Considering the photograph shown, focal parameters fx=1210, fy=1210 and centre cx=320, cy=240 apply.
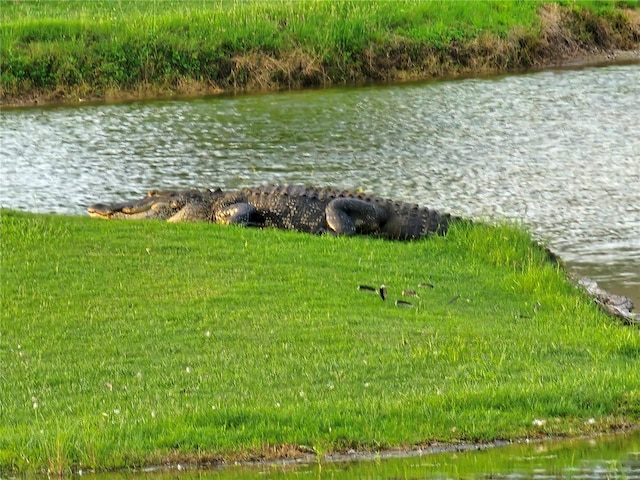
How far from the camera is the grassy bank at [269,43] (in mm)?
24906

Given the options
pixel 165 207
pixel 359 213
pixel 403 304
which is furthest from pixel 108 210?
pixel 403 304

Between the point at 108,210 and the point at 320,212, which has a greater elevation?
the point at 320,212

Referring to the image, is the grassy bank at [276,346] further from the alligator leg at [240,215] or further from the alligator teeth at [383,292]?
the alligator leg at [240,215]

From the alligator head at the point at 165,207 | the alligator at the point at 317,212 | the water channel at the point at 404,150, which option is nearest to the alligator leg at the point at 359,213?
the alligator at the point at 317,212

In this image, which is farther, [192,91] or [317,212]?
[192,91]

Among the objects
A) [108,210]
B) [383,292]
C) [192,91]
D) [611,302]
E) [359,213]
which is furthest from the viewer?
[192,91]

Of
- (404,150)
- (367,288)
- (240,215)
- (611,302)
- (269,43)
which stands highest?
(367,288)

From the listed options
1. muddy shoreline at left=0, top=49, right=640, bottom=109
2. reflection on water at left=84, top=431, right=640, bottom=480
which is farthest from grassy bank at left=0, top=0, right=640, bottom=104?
reflection on water at left=84, top=431, right=640, bottom=480

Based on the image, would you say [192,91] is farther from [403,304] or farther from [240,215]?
[403,304]

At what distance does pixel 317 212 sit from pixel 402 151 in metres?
5.42

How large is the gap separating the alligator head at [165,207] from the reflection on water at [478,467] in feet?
22.8

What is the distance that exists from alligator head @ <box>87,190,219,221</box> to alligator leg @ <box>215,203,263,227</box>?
11.6 inches

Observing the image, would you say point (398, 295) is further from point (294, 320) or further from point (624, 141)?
point (624, 141)

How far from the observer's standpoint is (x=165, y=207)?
13523 millimetres
